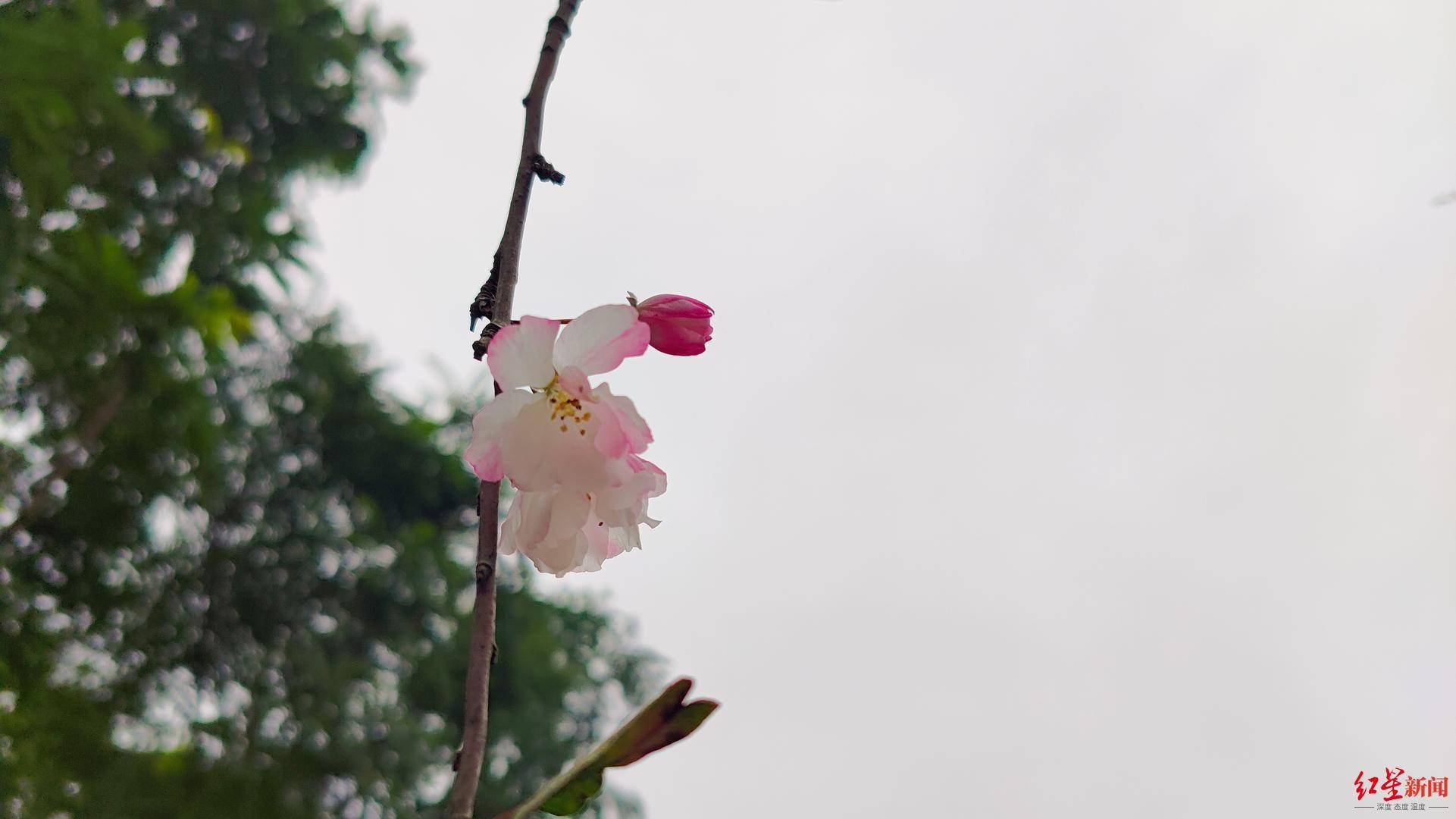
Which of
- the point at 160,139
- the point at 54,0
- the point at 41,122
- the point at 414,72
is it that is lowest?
the point at 41,122

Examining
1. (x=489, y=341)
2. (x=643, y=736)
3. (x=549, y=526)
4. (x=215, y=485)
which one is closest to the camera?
(x=643, y=736)

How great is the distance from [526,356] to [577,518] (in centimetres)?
11

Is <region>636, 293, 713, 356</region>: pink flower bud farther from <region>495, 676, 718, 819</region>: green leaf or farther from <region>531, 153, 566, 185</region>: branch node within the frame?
<region>495, 676, 718, 819</region>: green leaf

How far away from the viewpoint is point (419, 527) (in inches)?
313

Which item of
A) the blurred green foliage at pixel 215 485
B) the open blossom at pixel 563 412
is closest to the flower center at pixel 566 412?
the open blossom at pixel 563 412

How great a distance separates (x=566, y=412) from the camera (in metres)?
0.57

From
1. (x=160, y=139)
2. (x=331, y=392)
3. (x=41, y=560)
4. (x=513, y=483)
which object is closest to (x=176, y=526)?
(x=331, y=392)

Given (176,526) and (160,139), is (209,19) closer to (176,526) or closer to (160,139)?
(160,139)

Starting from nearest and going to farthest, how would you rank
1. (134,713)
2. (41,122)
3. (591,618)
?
(41,122), (134,713), (591,618)

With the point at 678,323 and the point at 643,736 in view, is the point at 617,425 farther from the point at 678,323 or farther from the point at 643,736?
the point at 643,736

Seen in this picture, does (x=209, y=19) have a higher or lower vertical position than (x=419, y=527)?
higher

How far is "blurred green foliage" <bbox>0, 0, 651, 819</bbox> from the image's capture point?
3.19 metres

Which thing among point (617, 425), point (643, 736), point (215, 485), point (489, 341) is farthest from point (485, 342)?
point (215, 485)

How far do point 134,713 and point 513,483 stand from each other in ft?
22.8
